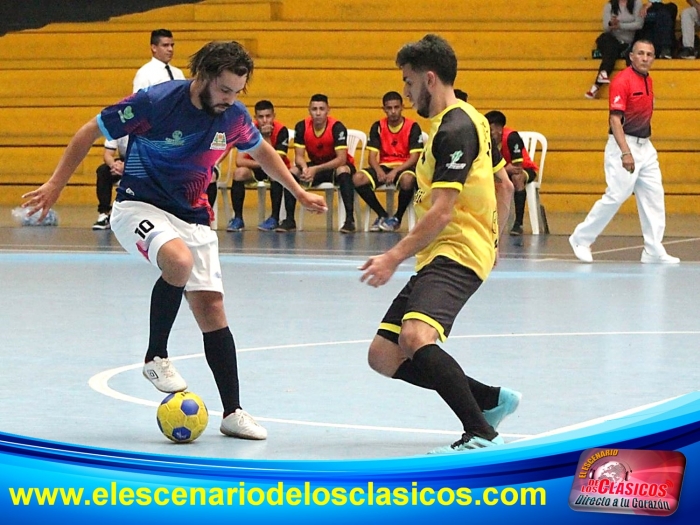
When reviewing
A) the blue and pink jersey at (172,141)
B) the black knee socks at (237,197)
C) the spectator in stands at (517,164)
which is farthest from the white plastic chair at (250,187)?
the blue and pink jersey at (172,141)

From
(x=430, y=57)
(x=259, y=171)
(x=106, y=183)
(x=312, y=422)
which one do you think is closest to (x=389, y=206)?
(x=259, y=171)

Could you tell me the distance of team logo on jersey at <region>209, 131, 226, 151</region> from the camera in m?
5.10

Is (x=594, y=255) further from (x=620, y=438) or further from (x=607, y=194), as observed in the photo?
(x=620, y=438)

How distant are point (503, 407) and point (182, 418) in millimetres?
1107

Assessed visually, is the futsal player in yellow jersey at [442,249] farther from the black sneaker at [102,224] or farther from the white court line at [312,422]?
the black sneaker at [102,224]

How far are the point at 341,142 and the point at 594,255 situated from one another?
387 cm

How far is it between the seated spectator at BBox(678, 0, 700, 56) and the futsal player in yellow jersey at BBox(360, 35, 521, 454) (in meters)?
14.1

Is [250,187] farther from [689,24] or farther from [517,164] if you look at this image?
[689,24]

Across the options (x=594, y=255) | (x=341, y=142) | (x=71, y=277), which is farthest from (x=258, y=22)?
(x=71, y=277)

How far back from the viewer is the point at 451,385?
4.43m

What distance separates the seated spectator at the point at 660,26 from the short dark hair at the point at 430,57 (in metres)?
14.1

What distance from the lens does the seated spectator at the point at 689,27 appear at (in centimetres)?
1797

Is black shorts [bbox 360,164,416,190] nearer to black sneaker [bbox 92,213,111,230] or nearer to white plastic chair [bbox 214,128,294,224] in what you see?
white plastic chair [bbox 214,128,294,224]

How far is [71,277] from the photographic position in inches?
403
